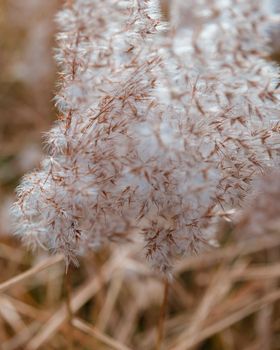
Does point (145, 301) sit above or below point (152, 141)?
below

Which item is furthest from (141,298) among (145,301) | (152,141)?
(152,141)

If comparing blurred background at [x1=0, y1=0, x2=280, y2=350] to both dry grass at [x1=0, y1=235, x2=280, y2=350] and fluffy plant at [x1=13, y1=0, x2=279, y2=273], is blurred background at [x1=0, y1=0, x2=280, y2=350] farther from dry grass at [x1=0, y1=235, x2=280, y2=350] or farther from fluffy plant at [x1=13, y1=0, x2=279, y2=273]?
fluffy plant at [x1=13, y1=0, x2=279, y2=273]

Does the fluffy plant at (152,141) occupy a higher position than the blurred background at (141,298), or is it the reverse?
the fluffy plant at (152,141)

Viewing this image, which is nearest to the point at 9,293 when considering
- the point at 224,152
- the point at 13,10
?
the point at 224,152

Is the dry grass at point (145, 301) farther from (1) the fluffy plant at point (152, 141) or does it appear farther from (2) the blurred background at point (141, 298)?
(1) the fluffy plant at point (152, 141)

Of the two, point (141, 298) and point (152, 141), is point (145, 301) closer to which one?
point (141, 298)

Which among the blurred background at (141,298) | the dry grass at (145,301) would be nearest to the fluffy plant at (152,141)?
the blurred background at (141,298)
